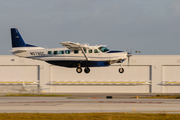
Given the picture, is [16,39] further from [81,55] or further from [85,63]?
[85,63]

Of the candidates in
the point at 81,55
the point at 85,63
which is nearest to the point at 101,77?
the point at 85,63

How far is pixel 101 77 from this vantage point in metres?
69.4

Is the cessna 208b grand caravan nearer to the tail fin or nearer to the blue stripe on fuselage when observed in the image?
the blue stripe on fuselage

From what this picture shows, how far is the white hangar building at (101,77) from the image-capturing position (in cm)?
6925

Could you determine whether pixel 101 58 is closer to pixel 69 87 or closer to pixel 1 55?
pixel 69 87

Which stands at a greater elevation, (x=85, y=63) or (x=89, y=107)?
(x=85, y=63)

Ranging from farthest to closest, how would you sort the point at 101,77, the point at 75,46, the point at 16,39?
the point at 101,77, the point at 16,39, the point at 75,46

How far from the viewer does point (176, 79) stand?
69688 millimetres

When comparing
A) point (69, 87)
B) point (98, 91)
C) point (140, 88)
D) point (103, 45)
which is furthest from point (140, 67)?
point (103, 45)

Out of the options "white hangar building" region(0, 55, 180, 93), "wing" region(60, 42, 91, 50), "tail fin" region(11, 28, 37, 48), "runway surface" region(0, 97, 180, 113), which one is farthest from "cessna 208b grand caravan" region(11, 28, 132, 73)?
"white hangar building" region(0, 55, 180, 93)

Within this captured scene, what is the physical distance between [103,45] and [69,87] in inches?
1235

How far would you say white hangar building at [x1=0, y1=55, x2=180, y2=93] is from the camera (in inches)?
2726

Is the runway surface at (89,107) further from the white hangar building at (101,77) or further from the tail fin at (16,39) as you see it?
the white hangar building at (101,77)
